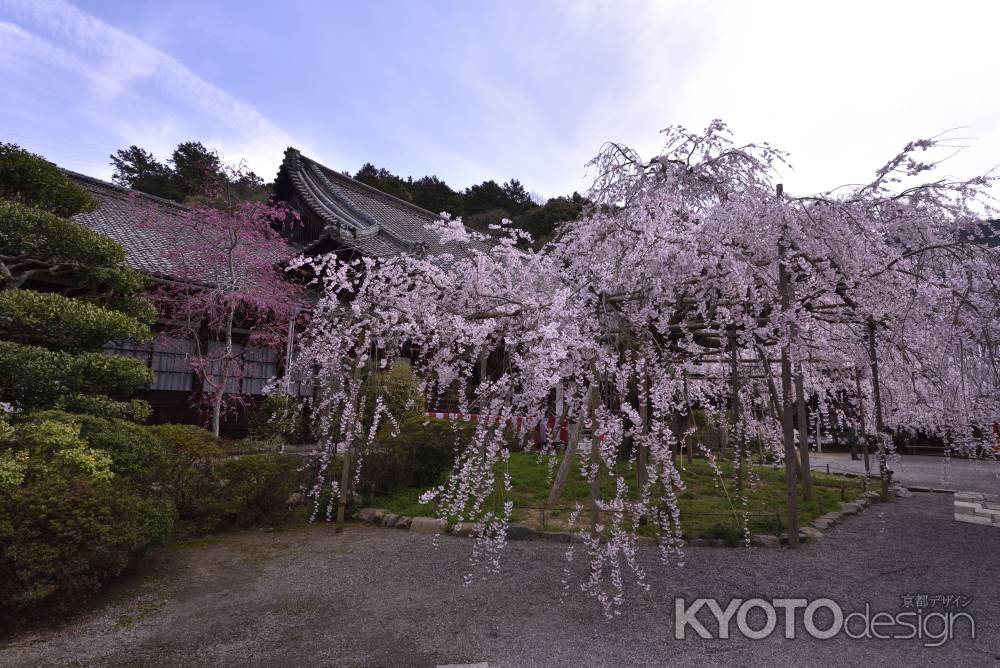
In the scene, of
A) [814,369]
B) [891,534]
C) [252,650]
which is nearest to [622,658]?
[252,650]

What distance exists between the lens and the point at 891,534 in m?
7.57

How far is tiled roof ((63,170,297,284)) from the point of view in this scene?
11.5 metres

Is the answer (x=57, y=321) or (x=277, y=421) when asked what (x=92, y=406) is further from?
(x=277, y=421)

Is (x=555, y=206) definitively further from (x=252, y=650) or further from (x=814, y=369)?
(x=252, y=650)

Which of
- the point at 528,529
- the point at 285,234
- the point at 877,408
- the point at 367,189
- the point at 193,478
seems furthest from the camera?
the point at 367,189

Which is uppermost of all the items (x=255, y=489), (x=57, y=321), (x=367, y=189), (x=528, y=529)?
(x=367, y=189)

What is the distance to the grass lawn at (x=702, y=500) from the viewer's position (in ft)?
23.7

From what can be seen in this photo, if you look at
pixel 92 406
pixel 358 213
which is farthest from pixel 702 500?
pixel 358 213

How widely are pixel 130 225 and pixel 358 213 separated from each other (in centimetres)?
679

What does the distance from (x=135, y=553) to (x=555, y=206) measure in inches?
1041

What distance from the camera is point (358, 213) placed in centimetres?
1853

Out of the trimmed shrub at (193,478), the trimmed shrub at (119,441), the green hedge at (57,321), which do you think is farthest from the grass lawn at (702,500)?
the green hedge at (57,321)

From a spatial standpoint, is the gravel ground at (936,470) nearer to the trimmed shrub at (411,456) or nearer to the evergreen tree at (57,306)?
the trimmed shrub at (411,456)

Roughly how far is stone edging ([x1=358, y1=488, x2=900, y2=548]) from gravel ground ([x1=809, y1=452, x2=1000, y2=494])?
3.82 meters
